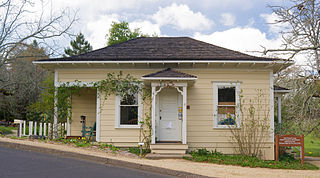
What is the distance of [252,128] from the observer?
36.7ft

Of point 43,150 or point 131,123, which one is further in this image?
point 131,123

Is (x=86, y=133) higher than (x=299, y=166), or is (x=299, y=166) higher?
(x=86, y=133)

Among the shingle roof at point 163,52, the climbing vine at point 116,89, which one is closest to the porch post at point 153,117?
the climbing vine at point 116,89

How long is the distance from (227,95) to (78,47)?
36183 mm

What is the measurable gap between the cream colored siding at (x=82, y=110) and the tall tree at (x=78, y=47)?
105ft

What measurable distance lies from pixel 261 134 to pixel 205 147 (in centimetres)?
225

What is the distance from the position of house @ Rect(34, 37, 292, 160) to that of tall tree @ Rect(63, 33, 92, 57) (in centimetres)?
3311

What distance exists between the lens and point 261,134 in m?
11.3

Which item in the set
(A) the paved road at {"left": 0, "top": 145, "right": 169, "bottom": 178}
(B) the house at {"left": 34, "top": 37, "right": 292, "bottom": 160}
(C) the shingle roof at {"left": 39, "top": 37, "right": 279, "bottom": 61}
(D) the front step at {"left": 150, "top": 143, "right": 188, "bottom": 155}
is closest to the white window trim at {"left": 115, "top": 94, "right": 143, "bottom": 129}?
(B) the house at {"left": 34, "top": 37, "right": 292, "bottom": 160}

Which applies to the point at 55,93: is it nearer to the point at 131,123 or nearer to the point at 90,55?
the point at 90,55


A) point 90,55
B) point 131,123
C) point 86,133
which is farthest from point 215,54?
point 86,133

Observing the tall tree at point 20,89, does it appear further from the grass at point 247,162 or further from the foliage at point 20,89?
the grass at point 247,162

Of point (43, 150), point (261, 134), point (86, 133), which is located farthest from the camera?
point (86, 133)

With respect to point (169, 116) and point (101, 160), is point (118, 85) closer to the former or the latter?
point (169, 116)
